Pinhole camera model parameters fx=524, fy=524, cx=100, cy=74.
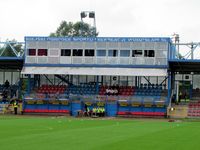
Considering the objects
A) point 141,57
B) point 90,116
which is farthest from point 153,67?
point 90,116

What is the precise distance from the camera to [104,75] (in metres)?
66.9

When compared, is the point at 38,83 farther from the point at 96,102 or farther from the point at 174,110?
the point at 174,110

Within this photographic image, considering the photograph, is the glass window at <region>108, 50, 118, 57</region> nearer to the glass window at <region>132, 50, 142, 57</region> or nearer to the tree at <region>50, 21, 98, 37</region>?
the glass window at <region>132, 50, 142, 57</region>

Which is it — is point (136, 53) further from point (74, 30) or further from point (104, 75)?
point (74, 30)

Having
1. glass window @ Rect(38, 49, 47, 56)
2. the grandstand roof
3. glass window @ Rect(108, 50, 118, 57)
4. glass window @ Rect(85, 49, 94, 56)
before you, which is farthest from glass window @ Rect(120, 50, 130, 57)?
glass window @ Rect(38, 49, 47, 56)

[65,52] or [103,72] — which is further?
[65,52]

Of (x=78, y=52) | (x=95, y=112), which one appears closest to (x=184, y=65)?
(x=78, y=52)

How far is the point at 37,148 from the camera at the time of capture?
64.7ft

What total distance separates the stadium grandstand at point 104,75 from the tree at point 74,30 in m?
50.8

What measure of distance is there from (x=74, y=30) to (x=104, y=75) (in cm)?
5878

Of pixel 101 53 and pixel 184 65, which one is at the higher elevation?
pixel 101 53

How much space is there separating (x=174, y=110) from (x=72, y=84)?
620 inches

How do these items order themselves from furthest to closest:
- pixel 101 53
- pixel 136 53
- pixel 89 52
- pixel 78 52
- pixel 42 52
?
pixel 42 52
pixel 78 52
pixel 89 52
pixel 101 53
pixel 136 53

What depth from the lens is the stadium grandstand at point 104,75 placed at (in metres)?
63.4
